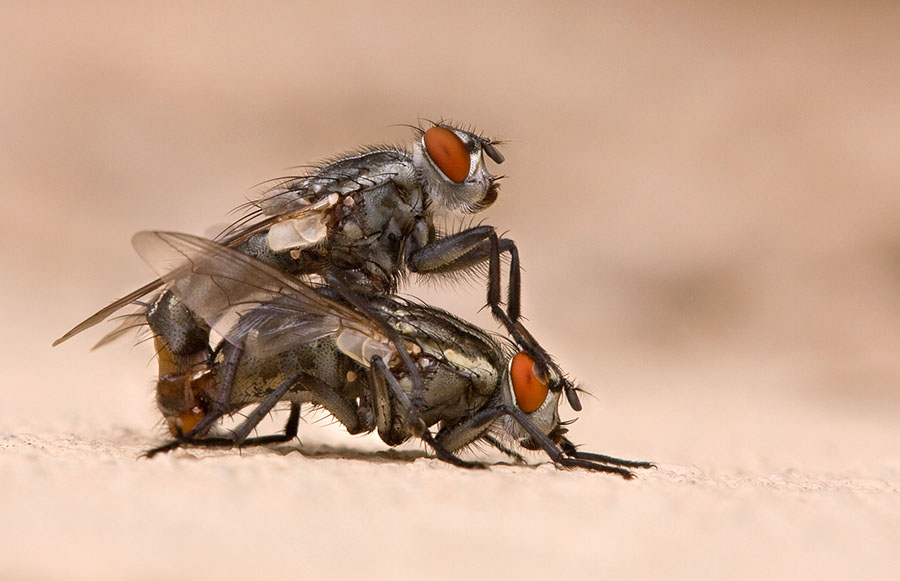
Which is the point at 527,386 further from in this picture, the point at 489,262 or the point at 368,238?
the point at 368,238

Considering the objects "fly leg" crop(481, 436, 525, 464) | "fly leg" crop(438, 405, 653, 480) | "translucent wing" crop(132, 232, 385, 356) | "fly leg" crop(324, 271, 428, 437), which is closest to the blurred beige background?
"fly leg" crop(481, 436, 525, 464)

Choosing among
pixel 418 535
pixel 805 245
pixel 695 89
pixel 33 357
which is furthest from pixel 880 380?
pixel 418 535

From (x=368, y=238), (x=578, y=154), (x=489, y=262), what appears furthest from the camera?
(x=578, y=154)

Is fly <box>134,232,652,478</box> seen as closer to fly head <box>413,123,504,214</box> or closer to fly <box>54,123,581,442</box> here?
fly <box>54,123,581,442</box>

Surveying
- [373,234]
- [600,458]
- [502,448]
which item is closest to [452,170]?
[373,234]

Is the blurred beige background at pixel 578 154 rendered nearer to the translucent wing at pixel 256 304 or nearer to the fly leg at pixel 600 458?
the fly leg at pixel 600 458

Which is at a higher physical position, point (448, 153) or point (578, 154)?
point (578, 154)

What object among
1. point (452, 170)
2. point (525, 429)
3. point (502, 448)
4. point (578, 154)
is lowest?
point (502, 448)

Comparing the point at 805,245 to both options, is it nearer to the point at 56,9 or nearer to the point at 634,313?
the point at 634,313
